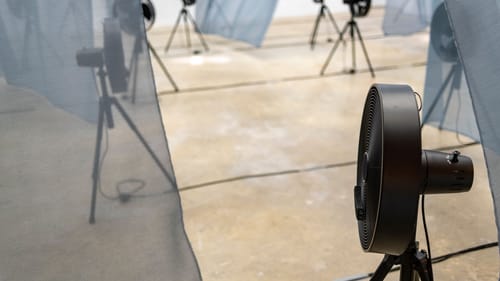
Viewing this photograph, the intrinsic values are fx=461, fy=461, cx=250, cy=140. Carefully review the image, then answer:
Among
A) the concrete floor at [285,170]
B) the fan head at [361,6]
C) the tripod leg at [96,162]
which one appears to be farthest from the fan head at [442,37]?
the tripod leg at [96,162]

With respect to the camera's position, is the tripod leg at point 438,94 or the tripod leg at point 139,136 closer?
the tripod leg at point 139,136

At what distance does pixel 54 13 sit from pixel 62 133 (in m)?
0.37

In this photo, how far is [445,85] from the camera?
2.87m

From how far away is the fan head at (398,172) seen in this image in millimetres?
950

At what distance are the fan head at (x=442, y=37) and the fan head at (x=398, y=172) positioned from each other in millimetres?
1864

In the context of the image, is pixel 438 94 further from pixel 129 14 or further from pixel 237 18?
pixel 237 18

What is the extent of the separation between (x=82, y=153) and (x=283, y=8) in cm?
722

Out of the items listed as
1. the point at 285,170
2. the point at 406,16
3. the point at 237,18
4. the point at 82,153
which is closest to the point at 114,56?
the point at 82,153

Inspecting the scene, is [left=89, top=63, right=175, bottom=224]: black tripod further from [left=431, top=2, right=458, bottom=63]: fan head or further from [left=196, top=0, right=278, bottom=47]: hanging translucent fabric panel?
[left=196, top=0, right=278, bottom=47]: hanging translucent fabric panel

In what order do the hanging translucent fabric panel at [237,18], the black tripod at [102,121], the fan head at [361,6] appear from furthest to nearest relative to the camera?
the hanging translucent fabric panel at [237,18] → the fan head at [361,6] → the black tripod at [102,121]

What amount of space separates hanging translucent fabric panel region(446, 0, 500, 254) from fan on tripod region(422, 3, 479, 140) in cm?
133

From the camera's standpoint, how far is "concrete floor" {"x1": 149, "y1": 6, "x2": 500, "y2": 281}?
77.0 inches

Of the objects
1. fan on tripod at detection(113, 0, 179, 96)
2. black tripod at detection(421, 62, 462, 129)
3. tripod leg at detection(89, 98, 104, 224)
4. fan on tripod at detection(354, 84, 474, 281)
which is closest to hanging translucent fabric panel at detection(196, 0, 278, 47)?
black tripod at detection(421, 62, 462, 129)

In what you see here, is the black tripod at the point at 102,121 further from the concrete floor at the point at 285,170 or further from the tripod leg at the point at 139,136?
the concrete floor at the point at 285,170
